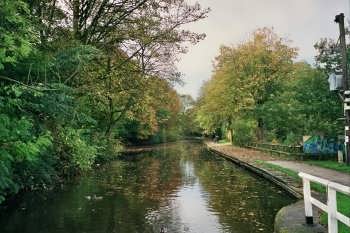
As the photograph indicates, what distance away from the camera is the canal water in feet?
42.9

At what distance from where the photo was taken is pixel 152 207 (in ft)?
52.8

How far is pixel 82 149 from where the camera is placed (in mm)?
17719

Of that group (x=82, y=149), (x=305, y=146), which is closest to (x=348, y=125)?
(x=305, y=146)

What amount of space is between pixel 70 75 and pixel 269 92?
110 ft

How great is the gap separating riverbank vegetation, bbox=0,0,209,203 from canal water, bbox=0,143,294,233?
105 cm

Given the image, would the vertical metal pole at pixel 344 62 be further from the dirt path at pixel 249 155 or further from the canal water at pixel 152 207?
the dirt path at pixel 249 155

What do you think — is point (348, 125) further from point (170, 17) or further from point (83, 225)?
point (83, 225)

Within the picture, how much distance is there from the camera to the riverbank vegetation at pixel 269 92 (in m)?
26.2

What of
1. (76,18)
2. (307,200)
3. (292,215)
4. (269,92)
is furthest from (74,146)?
(269,92)

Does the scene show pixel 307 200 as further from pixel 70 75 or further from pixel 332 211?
pixel 70 75

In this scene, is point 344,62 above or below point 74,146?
above

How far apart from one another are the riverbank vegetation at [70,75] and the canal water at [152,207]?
3.45ft

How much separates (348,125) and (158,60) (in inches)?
587

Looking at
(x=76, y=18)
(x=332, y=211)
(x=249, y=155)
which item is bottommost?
(x=249, y=155)
